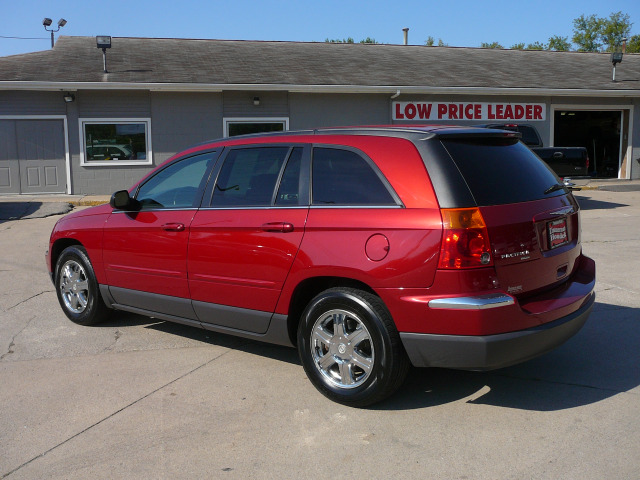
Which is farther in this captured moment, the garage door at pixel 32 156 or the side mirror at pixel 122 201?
the garage door at pixel 32 156

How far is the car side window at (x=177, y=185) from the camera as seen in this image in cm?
492

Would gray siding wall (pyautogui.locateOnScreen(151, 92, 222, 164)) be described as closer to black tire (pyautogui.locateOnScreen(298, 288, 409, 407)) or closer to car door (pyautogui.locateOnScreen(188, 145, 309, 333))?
car door (pyautogui.locateOnScreen(188, 145, 309, 333))

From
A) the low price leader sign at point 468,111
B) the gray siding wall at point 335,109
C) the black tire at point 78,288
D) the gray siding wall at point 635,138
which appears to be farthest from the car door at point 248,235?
the gray siding wall at point 635,138

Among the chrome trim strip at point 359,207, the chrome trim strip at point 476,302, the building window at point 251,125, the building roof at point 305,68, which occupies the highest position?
the building roof at point 305,68

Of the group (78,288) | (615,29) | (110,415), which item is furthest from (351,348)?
(615,29)

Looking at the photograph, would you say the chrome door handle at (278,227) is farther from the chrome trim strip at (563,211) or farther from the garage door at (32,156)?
the garage door at (32,156)

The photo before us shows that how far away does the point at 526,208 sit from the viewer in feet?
12.3

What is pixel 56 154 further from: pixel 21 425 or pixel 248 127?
pixel 21 425

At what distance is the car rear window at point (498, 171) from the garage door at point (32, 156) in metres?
16.0

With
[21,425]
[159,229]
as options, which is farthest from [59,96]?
[21,425]

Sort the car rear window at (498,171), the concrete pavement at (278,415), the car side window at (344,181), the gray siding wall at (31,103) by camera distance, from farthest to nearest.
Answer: the gray siding wall at (31,103) < the car side window at (344,181) < the car rear window at (498,171) < the concrete pavement at (278,415)

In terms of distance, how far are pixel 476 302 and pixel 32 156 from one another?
16.9 m

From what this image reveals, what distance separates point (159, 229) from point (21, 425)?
177 centimetres

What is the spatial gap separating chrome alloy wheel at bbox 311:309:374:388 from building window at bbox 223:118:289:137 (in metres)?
14.9
